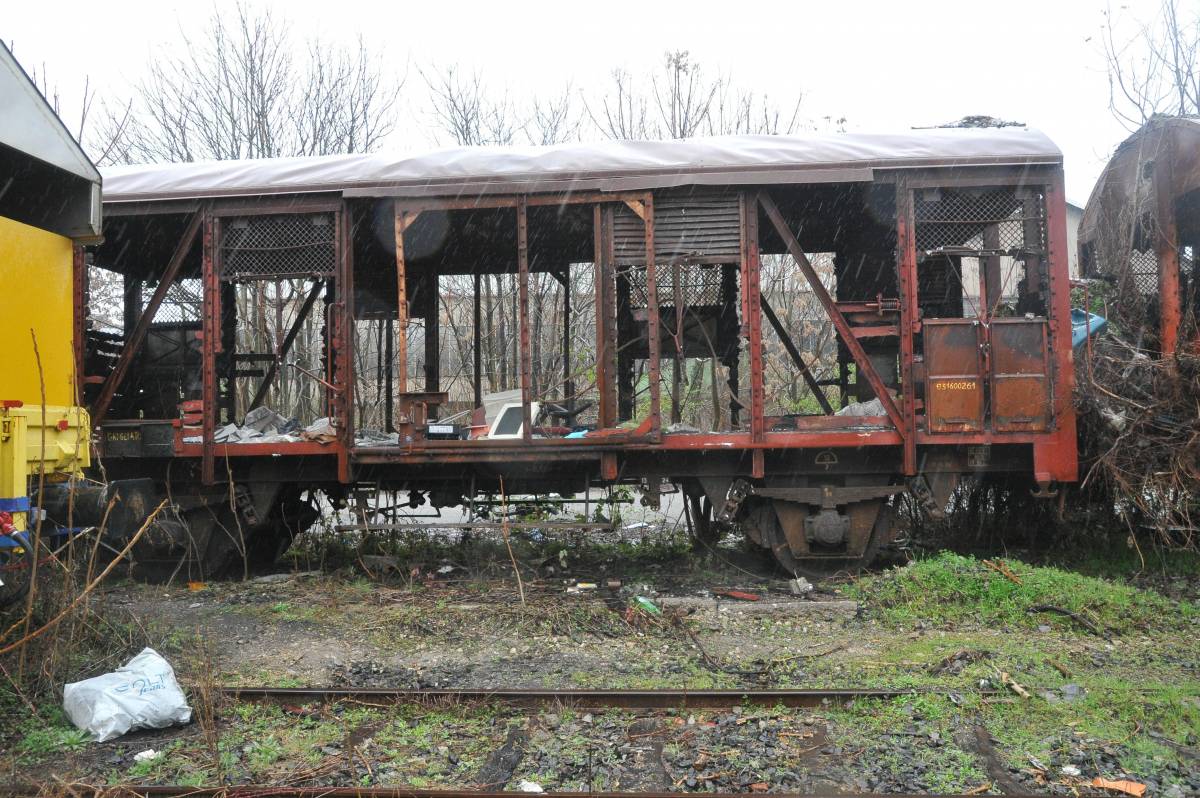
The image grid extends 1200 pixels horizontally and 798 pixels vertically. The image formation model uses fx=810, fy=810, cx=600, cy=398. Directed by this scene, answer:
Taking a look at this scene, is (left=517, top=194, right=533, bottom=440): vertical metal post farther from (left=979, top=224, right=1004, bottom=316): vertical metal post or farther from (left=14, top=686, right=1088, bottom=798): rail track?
(left=979, top=224, right=1004, bottom=316): vertical metal post

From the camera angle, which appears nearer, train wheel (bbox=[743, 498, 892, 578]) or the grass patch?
the grass patch

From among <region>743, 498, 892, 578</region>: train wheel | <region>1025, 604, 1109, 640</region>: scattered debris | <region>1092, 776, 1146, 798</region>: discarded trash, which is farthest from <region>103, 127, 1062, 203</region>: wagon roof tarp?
<region>1092, 776, 1146, 798</region>: discarded trash

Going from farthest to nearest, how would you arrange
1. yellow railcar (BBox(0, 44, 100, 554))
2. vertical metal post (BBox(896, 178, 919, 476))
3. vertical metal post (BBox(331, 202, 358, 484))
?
vertical metal post (BBox(331, 202, 358, 484)) → vertical metal post (BBox(896, 178, 919, 476)) → yellow railcar (BBox(0, 44, 100, 554))

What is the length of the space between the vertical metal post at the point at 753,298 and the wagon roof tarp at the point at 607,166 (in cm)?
32

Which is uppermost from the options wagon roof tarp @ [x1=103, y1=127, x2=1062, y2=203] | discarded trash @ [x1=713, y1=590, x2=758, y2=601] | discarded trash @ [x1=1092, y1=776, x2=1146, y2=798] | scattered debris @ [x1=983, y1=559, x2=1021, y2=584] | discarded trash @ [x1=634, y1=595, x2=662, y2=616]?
wagon roof tarp @ [x1=103, y1=127, x2=1062, y2=203]

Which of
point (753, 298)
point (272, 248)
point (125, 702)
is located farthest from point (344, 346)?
point (125, 702)

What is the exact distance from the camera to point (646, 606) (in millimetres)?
6551

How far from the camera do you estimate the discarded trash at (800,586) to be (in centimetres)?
719

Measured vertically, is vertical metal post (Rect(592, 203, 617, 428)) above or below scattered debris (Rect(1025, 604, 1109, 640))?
above

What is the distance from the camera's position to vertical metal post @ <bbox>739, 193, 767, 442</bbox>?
7422 mm

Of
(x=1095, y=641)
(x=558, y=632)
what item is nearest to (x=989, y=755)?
(x=1095, y=641)

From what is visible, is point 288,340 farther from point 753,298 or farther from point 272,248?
point 753,298

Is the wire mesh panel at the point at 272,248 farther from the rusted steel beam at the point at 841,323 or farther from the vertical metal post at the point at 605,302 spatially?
the rusted steel beam at the point at 841,323

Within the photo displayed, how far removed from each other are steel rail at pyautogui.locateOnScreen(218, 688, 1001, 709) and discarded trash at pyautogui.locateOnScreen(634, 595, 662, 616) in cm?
175
